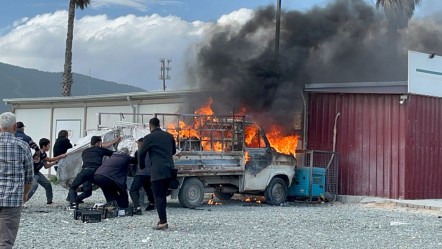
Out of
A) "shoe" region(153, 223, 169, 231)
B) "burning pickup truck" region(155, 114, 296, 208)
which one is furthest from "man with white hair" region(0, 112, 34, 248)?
"burning pickup truck" region(155, 114, 296, 208)

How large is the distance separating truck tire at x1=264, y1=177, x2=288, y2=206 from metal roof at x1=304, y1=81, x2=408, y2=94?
3.82 meters

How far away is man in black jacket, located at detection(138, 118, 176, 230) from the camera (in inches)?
406

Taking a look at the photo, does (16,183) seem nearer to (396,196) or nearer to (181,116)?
(181,116)

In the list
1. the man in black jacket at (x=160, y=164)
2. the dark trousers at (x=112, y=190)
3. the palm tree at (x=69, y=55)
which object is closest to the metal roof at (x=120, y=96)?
the palm tree at (x=69, y=55)

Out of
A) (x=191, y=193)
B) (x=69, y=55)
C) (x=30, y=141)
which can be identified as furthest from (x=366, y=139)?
(x=69, y=55)

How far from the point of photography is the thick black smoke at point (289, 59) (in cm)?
1806

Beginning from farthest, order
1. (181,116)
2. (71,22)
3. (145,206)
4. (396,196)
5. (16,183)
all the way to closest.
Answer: (71,22), (396,196), (181,116), (145,206), (16,183)

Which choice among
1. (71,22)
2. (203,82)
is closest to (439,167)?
(203,82)

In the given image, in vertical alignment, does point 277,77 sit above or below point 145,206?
above

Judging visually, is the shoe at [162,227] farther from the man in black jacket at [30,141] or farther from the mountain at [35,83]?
the mountain at [35,83]

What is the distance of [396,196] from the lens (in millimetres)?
16781

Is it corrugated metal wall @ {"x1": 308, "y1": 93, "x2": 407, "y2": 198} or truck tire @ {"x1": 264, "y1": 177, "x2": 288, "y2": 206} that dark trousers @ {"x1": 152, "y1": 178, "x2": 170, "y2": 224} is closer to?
truck tire @ {"x1": 264, "y1": 177, "x2": 288, "y2": 206}

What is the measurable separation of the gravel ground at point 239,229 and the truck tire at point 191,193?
205 millimetres

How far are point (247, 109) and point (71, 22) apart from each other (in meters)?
15.5
